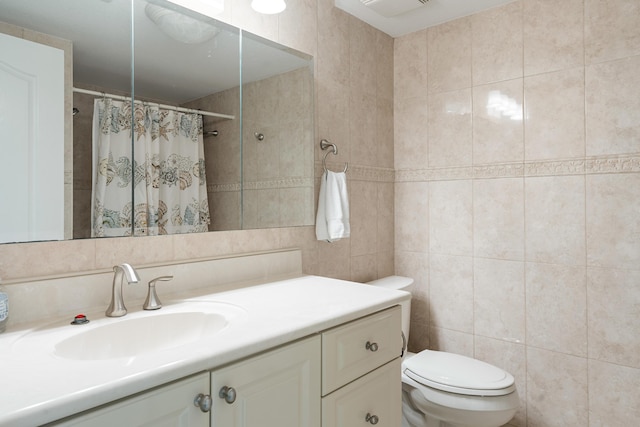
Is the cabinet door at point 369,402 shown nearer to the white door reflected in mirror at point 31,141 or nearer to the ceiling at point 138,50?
the white door reflected in mirror at point 31,141

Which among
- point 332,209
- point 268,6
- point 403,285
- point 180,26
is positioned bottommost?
point 403,285

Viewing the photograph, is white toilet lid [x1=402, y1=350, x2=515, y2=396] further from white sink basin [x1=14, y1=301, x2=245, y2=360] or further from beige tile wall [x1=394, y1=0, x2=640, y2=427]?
white sink basin [x1=14, y1=301, x2=245, y2=360]

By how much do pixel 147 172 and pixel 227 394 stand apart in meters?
0.79

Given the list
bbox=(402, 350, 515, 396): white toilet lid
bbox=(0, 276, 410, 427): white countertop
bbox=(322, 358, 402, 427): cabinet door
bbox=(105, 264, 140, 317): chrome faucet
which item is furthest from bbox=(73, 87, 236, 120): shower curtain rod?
bbox=(402, 350, 515, 396): white toilet lid

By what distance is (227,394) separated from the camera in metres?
0.85

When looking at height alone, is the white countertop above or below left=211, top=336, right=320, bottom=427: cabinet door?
above

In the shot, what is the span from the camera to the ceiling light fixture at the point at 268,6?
163 cm

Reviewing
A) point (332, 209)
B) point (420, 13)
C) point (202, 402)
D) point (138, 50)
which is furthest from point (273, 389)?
point (420, 13)

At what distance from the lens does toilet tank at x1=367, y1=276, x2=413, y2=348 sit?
2.05 metres

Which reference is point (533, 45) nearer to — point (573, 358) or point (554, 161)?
point (554, 161)

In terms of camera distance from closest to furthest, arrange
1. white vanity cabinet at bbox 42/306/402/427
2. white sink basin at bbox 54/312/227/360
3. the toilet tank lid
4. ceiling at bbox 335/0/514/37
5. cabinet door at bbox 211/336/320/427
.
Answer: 1. white vanity cabinet at bbox 42/306/402/427
2. cabinet door at bbox 211/336/320/427
3. white sink basin at bbox 54/312/227/360
4. ceiling at bbox 335/0/514/37
5. the toilet tank lid

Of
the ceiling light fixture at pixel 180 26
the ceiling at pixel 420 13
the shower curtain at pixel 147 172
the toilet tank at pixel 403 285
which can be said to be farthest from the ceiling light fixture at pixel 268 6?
the toilet tank at pixel 403 285

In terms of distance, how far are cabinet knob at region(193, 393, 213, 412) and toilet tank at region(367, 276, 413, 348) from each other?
1395 millimetres

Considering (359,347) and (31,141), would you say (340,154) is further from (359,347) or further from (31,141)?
(31,141)
